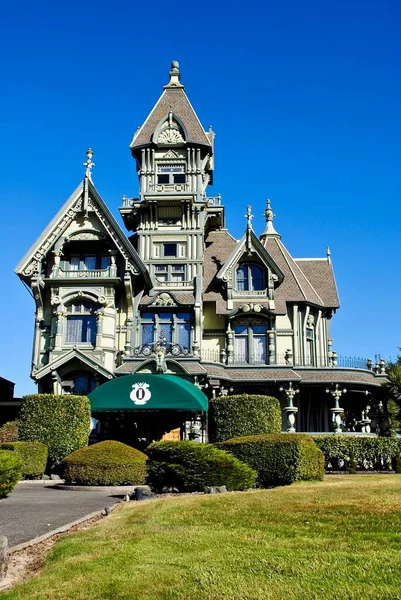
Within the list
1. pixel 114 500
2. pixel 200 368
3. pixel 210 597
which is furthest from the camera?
pixel 200 368

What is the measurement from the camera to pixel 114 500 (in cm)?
1884

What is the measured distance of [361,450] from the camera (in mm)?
29031

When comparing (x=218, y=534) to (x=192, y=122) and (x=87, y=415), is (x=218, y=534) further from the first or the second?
(x=192, y=122)

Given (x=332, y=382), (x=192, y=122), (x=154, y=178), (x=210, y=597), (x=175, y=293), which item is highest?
(x=192, y=122)

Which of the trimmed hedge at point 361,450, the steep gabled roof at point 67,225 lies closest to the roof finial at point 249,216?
the steep gabled roof at point 67,225

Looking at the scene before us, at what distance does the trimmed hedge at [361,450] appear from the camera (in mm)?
29000

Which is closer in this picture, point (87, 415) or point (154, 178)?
point (87, 415)

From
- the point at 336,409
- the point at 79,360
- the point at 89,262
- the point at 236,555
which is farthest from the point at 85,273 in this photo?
the point at 236,555

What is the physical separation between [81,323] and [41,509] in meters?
20.7

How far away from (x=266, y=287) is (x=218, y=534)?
29.2 metres

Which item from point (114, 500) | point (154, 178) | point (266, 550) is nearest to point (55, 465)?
point (114, 500)

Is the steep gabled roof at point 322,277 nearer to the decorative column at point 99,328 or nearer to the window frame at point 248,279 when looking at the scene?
the window frame at point 248,279

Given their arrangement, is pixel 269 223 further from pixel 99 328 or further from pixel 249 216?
pixel 99 328

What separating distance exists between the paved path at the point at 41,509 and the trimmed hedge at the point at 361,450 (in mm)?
11828
